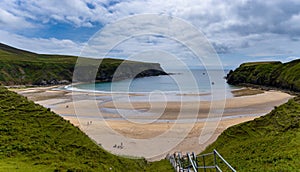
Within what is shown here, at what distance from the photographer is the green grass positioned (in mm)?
8859

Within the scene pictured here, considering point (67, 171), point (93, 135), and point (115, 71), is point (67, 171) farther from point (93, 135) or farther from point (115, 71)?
point (115, 71)

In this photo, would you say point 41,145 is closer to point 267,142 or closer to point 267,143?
point 267,143

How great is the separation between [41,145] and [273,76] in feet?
280

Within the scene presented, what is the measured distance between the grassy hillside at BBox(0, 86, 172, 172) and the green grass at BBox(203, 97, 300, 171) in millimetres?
5943

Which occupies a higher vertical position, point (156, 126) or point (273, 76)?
Result: point (273, 76)

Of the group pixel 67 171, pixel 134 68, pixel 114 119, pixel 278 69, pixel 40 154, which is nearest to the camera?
pixel 67 171

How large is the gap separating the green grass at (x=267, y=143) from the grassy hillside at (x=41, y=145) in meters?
5.94

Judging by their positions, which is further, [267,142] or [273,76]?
[273,76]

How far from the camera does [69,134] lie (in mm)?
13422

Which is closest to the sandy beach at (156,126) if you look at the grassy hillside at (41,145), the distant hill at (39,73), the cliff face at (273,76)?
the grassy hillside at (41,145)

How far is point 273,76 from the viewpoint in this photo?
82.1 meters

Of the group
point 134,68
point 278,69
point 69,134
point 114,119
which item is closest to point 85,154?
point 69,134

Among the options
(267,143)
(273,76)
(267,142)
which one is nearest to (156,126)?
(267,142)

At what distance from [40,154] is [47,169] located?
2058 mm
